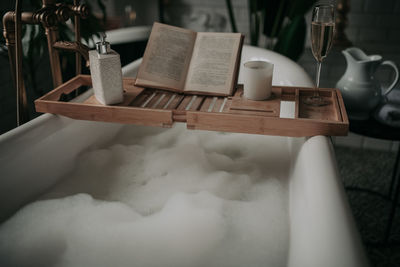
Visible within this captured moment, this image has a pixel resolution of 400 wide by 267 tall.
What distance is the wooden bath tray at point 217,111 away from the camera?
3.04ft

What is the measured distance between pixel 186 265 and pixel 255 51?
1.26 metres

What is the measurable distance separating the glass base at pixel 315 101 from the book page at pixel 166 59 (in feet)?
1.31

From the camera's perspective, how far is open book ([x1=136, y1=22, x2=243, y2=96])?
1.13m

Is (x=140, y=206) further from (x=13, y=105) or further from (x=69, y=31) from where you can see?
(x=13, y=105)

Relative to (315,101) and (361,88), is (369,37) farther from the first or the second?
(315,101)

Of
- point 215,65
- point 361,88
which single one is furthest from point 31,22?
point 361,88

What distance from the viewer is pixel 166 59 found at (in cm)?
116

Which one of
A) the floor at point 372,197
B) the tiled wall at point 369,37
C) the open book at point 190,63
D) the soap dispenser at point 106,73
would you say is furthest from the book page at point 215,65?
the tiled wall at point 369,37

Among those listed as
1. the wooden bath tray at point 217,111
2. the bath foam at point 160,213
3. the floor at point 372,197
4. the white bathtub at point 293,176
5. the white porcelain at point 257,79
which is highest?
the white porcelain at point 257,79

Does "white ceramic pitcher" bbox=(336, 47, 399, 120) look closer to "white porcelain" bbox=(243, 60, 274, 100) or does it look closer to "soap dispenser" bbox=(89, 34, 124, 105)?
"white porcelain" bbox=(243, 60, 274, 100)

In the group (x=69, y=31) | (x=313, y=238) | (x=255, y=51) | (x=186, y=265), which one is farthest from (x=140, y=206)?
(x=69, y=31)

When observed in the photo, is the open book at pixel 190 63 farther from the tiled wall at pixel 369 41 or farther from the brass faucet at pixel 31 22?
the tiled wall at pixel 369 41

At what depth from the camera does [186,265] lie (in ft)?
2.50

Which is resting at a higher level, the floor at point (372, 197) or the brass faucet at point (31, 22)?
the brass faucet at point (31, 22)
